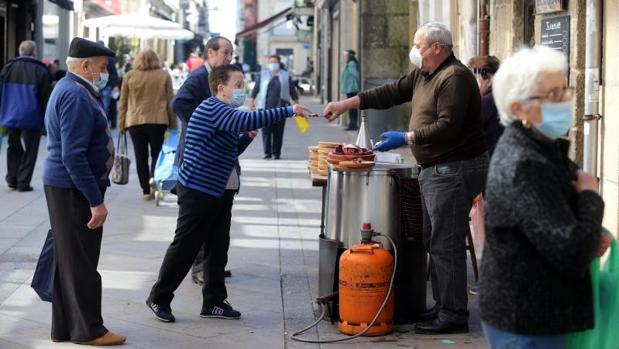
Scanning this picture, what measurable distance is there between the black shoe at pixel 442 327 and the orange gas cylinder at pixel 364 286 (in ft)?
0.76

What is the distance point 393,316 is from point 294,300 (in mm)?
1149

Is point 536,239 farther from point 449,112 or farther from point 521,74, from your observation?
point 449,112

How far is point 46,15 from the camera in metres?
30.3

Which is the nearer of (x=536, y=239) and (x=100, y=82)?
(x=536, y=239)

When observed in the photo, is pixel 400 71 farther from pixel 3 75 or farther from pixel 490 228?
pixel 490 228

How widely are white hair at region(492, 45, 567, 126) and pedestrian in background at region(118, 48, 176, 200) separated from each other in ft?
31.3

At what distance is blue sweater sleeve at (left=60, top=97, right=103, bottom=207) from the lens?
6125 millimetres

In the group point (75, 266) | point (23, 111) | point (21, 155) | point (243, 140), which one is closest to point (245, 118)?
point (243, 140)

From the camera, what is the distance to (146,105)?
13.0 metres

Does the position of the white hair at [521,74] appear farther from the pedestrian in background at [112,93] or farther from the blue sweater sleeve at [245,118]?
the pedestrian in background at [112,93]

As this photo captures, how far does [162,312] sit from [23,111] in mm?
7335

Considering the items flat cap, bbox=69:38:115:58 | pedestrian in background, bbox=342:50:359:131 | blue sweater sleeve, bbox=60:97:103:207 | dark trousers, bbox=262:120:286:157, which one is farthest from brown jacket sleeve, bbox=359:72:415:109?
pedestrian in background, bbox=342:50:359:131

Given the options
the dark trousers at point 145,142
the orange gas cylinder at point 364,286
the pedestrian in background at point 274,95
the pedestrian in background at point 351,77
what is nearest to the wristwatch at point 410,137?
the orange gas cylinder at point 364,286

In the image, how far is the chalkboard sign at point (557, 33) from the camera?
8688 millimetres
